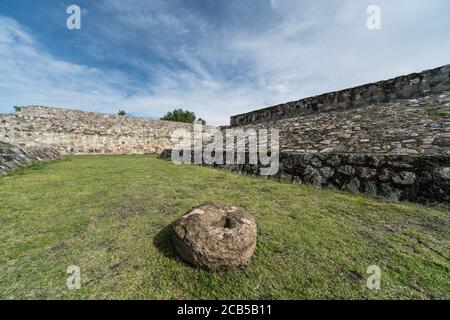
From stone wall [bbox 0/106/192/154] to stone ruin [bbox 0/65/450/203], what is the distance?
80 millimetres

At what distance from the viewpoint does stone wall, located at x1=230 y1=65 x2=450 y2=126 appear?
256 inches

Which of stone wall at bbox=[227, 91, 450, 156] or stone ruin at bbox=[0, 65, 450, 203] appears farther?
stone wall at bbox=[227, 91, 450, 156]

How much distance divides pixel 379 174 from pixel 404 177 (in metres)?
0.40

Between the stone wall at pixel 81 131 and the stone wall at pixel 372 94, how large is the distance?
1046 centimetres

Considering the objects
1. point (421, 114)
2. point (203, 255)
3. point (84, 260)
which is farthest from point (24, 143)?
point (421, 114)

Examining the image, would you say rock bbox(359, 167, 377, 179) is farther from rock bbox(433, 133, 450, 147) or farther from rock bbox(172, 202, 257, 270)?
rock bbox(172, 202, 257, 270)

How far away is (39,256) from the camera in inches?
87.0

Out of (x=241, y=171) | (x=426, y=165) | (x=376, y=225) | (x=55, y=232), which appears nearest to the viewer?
(x=55, y=232)

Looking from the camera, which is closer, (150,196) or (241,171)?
(150,196)

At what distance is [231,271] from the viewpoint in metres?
2.02

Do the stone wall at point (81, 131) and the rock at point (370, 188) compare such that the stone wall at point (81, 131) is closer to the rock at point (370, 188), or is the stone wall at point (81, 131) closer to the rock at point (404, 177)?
the rock at point (370, 188)

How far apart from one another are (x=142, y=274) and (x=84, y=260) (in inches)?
28.8

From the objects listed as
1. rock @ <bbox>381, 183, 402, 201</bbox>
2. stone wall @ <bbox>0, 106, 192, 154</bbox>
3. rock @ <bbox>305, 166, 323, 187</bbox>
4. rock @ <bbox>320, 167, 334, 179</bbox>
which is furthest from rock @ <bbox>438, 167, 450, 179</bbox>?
stone wall @ <bbox>0, 106, 192, 154</bbox>
